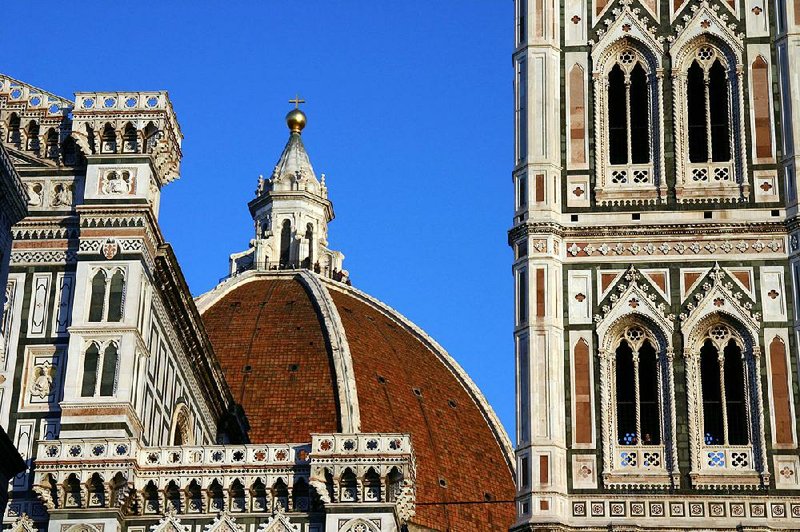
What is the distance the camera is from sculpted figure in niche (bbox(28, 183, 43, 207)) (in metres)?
33.3

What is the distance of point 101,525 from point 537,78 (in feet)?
32.1

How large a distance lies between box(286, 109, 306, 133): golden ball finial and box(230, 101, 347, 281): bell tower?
9.26 feet

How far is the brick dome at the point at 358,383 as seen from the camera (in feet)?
199

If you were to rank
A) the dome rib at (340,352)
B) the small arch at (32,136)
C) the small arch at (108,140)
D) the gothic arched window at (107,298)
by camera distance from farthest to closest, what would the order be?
the dome rib at (340,352), the small arch at (32,136), the small arch at (108,140), the gothic arched window at (107,298)

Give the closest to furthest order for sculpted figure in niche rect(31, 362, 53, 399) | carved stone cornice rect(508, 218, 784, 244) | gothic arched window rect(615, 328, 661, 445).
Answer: gothic arched window rect(615, 328, 661, 445)
carved stone cornice rect(508, 218, 784, 244)
sculpted figure in niche rect(31, 362, 53, 399)

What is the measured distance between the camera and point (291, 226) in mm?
73000

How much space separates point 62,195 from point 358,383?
30.1 meters

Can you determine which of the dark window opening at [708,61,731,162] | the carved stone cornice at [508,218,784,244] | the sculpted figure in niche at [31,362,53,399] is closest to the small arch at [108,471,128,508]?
the sculpted figure in niche at [31,362,53,399]

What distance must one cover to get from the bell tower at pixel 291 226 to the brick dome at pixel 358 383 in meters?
1.52

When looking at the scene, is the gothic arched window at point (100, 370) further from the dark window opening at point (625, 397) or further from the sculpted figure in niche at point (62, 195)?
the dark window opening at point (625, 397)

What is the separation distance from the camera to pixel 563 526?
27.9m

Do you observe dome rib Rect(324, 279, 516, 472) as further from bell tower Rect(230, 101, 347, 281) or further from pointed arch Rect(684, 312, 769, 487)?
pointed arch Rect(684, 312, 769, 487)

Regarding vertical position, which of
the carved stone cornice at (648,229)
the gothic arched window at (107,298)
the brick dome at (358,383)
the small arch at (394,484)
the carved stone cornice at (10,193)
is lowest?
the small arch at (394,484)

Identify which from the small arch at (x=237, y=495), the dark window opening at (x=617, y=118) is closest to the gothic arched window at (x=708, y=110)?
the dark window opening at (x=617, y=118)
